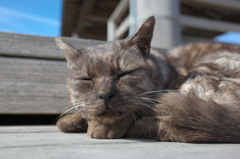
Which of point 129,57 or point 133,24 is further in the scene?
point 133,24

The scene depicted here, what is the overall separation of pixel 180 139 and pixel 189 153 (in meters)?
0.30

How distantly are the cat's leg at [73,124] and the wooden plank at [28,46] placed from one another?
0.90m

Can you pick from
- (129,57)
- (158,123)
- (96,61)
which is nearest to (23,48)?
(96,61)

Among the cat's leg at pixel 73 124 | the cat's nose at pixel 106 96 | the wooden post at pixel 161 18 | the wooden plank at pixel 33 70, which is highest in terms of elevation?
the wooden post at pixel 161 18

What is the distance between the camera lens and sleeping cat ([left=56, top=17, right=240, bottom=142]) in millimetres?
1371

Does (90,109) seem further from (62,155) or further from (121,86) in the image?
(62,155)

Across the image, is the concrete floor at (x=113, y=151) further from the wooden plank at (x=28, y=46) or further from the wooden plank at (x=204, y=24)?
the wooden plank at (x=204, y=24)

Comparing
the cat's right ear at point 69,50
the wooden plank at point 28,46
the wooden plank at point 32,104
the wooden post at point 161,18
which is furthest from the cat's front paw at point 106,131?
the wooden post at point 161,18

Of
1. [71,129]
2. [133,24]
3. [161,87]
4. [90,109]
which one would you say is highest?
[133,24]

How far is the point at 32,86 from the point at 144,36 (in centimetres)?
134

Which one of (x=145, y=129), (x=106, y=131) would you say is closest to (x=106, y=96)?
(x=106, y=131)

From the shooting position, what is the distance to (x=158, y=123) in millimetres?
1461

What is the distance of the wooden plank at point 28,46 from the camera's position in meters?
2.25

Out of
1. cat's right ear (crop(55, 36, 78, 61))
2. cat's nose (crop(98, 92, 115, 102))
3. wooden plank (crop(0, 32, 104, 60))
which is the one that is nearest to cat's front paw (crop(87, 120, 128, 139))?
cat's nose (crop(98, 92, 115, 102))
